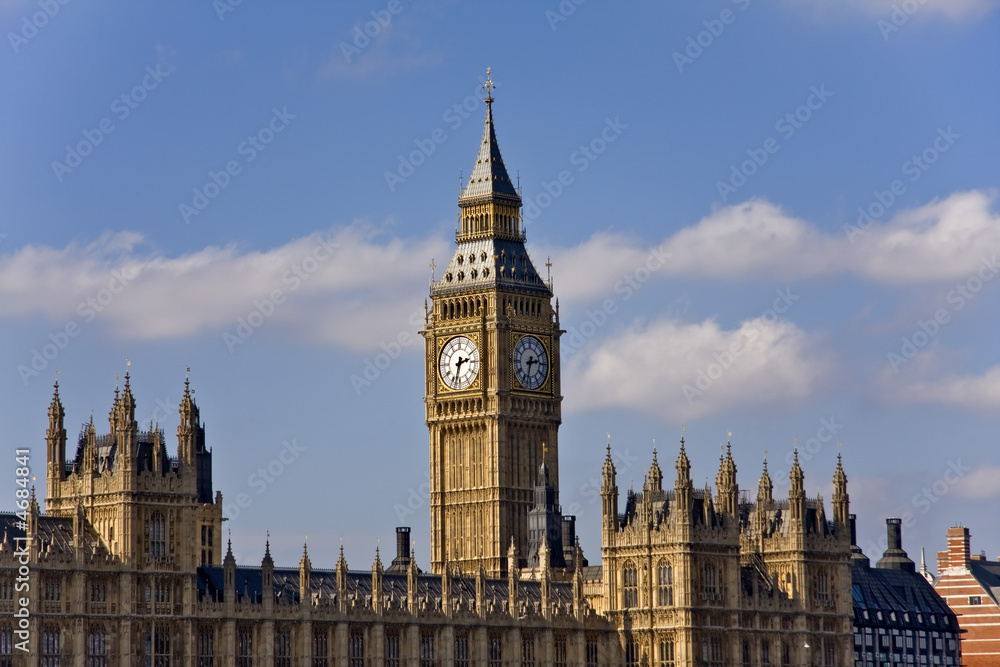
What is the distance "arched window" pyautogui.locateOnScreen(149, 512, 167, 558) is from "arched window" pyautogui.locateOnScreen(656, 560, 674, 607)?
146 ft

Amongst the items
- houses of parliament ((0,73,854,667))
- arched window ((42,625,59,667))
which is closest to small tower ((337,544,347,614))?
houses of parliament ((0,73,854,667))

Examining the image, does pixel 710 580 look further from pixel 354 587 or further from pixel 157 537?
pixel 157 537

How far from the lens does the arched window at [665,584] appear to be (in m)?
197

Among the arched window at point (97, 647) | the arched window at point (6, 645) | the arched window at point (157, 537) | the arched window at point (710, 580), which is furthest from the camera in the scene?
the arched window at point (710, 580)

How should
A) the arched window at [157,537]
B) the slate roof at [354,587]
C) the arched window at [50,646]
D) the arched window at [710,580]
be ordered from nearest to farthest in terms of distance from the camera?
1. the arched window at [50,646]
2. the arched window at [157,537]
3. the slate roof at [354,587]
4. the arched window at [710,580]

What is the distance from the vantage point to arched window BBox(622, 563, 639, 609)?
19900cm

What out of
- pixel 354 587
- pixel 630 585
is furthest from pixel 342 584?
pixel 630 585

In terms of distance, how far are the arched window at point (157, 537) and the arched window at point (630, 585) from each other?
43603 mm

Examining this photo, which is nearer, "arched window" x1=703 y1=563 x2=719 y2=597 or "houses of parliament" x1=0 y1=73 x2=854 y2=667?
"houses of parliament" x1=0 y1=73 x2=854 y2=667

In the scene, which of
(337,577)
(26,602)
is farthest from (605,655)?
(26,602)

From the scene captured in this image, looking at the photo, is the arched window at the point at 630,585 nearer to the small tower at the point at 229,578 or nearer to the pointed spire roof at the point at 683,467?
the pointed spire roof at the point at 683,467

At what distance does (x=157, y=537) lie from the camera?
17112cm

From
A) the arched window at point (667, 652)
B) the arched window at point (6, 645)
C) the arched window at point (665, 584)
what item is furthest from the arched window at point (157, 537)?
the arched window at point (667, 652)

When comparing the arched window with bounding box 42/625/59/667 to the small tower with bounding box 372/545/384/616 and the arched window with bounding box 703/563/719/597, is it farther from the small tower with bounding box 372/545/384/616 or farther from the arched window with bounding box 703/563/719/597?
the arched window with bounding box 703/563/719/597
